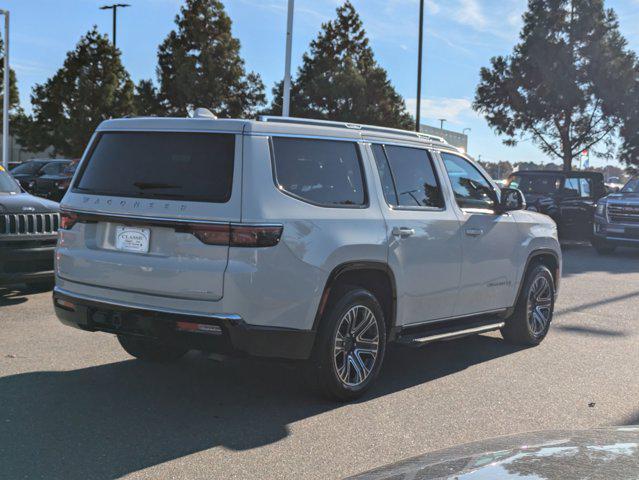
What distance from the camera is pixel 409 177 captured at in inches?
224

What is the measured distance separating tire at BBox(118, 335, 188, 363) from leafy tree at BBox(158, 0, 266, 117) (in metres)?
29.3

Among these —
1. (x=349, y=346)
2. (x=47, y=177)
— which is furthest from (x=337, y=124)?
(x=47, y=177)

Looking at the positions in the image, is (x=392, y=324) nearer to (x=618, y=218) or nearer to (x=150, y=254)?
(x=150, y=254)

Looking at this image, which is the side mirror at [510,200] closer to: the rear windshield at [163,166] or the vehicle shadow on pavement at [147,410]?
the vehicle shadow on pavement at [147,410]

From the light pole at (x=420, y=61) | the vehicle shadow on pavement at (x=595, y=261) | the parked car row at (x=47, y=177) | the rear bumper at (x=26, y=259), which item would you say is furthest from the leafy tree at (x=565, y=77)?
the rear bumper at (x=26, y=259)

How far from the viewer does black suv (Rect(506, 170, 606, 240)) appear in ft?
59.6

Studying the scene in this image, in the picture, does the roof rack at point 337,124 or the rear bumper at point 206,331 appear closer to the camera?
the rear bumper at point 206,331

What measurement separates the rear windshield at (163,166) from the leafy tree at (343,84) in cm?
3073

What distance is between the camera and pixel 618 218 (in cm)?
1667

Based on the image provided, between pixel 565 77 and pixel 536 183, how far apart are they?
1012cm

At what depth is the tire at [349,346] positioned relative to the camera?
15.8 ft

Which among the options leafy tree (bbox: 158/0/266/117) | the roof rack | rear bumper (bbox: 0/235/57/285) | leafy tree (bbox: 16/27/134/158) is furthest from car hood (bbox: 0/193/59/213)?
leafy tree (bbox: 16/27/134/158)

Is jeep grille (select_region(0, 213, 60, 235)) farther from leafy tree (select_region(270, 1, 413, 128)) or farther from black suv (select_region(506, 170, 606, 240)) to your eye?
leafy tree (select_region(270, 1, 413, 128))

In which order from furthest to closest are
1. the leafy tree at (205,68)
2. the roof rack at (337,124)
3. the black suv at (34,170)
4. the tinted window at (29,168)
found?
the leafy tree at (205,68), the tinted window at (29,168), the black suv at (34,170), the roof rack at (337,124)
